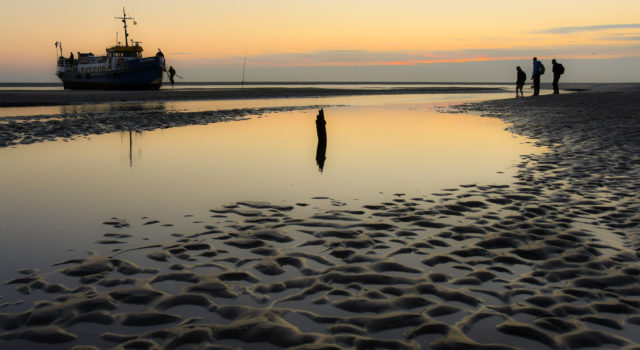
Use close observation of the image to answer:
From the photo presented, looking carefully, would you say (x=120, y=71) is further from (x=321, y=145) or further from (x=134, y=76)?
(x=321, y=145)

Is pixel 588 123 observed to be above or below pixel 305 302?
above

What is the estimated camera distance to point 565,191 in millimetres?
8938

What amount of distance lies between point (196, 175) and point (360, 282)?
709cm

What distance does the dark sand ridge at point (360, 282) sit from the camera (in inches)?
157

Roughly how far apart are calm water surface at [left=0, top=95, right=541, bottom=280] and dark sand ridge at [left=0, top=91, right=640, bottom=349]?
0.63 m

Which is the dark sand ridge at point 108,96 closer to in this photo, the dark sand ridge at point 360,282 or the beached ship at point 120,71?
the beached ship at point 120,71

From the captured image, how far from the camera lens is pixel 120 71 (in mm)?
80562

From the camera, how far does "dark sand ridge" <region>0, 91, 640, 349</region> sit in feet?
13.1

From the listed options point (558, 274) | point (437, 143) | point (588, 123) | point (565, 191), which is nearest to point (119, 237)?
point (558, 274)

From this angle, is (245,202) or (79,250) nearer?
(79,250)

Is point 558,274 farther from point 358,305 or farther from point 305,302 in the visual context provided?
point 305,302

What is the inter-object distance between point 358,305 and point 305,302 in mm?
489

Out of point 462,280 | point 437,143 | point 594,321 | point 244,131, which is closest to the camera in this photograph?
point 594,321

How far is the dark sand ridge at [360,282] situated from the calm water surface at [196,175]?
63cm
